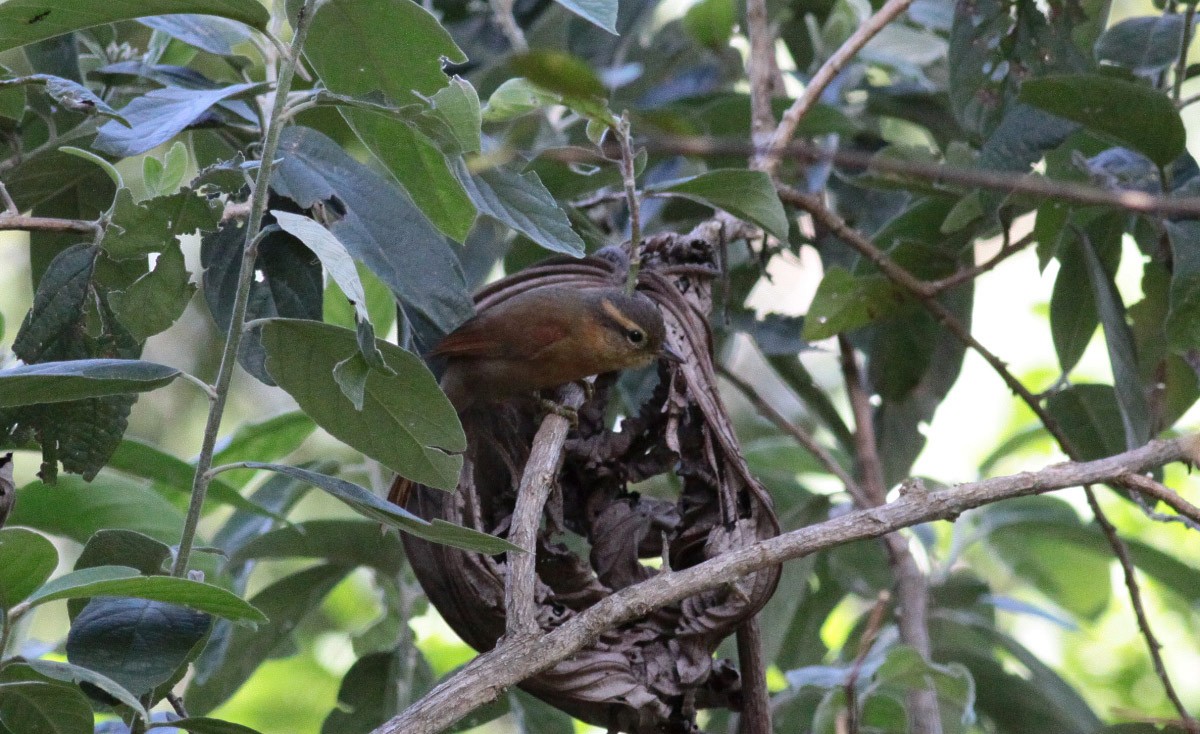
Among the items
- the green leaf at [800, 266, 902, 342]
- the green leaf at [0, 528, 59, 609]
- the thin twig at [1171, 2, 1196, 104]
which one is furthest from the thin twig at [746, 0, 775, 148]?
the green leaf at [0, 528, 59, 609]

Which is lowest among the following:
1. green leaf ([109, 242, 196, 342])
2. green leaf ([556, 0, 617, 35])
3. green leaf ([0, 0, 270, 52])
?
green leaf ([109, 242, 196, 342])

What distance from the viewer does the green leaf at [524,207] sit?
2111 mm

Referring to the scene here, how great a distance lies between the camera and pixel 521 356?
9.61 ft

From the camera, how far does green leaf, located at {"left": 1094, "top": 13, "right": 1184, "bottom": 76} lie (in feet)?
9.64

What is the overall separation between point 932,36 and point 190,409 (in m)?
5.84

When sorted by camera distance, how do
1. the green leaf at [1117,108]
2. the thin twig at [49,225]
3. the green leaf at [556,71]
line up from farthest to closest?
the green leaf at [1117,108]
the thin twig at [49,225]
the green leaf at [556,71]

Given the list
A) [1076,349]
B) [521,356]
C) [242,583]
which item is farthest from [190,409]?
[1076,349]

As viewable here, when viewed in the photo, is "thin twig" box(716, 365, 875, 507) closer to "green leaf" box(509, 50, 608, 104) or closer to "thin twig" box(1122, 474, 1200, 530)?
"thin twig" box(1122, 474, 1200, 530)

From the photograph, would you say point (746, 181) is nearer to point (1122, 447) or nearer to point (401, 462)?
point (401, 462)

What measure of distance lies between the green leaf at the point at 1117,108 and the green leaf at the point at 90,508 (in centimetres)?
217

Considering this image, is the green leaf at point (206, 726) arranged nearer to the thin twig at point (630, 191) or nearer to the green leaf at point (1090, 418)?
the thin twig at point (630, 191)

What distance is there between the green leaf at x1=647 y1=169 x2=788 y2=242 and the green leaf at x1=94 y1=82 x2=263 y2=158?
2.90 feet

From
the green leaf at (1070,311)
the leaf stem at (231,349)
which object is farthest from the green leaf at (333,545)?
the green leaf at (1070,311)

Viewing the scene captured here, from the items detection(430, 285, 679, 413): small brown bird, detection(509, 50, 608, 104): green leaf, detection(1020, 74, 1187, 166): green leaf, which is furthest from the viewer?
detection(430, 285, 679, 413): small brown bird
